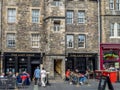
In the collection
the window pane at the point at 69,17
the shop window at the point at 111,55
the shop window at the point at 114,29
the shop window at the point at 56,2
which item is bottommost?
the shop window at the point at 111,55

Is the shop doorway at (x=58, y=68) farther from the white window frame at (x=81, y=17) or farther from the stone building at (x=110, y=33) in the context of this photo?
the white window frame at (x=81, y=17)

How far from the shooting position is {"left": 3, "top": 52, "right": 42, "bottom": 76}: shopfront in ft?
148

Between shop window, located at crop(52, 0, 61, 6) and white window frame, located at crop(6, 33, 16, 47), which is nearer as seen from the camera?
shop window, located at crop(52, 0, 61, 6)

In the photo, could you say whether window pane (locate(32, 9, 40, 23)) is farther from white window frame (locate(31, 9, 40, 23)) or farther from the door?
the door

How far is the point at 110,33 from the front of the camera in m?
46.4

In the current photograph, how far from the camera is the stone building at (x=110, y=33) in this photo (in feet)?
151

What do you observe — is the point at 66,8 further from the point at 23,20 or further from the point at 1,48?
the point at 1,48

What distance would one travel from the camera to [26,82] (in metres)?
36.9

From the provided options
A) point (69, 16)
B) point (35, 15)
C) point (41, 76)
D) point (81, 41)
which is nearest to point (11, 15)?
point (35, 15)

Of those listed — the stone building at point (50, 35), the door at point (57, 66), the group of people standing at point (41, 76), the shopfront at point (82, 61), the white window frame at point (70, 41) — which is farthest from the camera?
the white window frame at point (70, 41)

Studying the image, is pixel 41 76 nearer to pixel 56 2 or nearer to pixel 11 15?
pixel 56 2

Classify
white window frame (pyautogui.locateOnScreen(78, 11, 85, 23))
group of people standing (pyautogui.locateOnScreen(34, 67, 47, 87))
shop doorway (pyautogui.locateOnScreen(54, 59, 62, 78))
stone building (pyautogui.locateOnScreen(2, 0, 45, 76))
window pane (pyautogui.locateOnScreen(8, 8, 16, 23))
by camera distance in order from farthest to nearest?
white window frame (pyautogui.locateOnScreen(78, 11, 85, 23)) < window pane (pyautogui.locateOnScreen(8, 8, 16, 23)) < shop doorway (pyautogui.locateOnScreen(54, 59, 62, 78)) < stone building (pyautogui.locateOnScreen(2, 0, 45, 76)) < group of people standing (pyautogui.locateOnScreen(34, 67, 47, 87))

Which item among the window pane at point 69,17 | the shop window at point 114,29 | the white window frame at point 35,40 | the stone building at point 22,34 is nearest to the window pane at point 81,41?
the window pane at point 69,17

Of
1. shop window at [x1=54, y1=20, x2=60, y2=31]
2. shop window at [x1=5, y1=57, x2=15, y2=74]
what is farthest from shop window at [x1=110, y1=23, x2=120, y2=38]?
shop window at [x1=5, y1=57, x2=15, y2=74]
